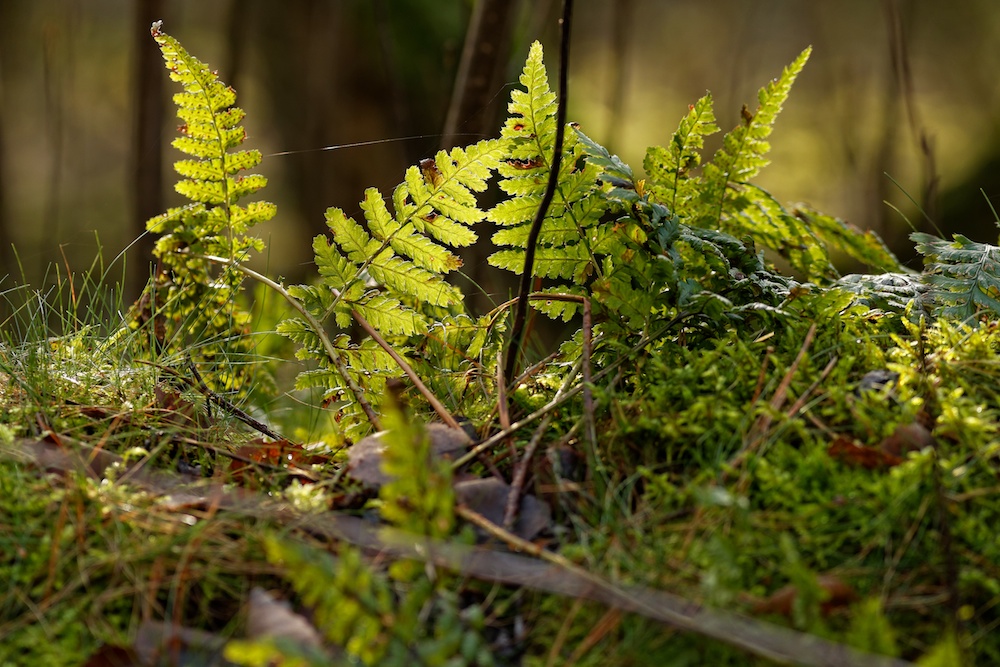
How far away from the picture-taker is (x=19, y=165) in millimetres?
13469

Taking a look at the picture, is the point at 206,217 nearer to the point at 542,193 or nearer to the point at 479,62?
the point at 542,193

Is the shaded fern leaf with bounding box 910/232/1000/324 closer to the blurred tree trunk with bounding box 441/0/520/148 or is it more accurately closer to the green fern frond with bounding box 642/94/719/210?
the green fern frond with bounding box 642/94/719/210

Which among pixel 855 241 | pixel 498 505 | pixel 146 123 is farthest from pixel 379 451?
pixel 146 123

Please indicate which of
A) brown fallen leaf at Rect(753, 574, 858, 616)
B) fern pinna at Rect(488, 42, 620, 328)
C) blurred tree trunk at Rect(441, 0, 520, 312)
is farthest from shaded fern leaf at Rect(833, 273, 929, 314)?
blurred tree trunk at Rect(441, 0, 520, 312)

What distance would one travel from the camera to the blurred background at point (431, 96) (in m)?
4.26

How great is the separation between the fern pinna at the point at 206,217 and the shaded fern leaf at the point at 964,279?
157 cm

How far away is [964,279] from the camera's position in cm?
179

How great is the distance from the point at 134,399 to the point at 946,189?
7.04 metres

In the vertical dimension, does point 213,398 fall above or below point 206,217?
below

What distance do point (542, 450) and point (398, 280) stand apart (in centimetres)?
65

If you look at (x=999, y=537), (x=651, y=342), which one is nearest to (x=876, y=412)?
(x=999, y=537)

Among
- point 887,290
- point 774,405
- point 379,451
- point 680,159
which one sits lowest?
point 379,451

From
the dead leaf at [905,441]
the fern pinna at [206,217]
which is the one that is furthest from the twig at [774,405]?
the fern pinna at [206,217]

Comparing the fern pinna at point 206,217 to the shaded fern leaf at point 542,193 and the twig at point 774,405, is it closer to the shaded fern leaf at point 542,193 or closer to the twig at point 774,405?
the shaded fern leaf at point 542,193
